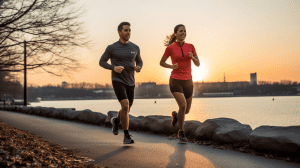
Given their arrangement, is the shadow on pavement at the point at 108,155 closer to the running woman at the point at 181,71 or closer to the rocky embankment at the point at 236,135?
the running woman at the point at 181,71

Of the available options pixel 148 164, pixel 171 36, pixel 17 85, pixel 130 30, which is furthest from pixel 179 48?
pixel 17 85

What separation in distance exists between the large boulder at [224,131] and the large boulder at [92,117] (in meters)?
5.02

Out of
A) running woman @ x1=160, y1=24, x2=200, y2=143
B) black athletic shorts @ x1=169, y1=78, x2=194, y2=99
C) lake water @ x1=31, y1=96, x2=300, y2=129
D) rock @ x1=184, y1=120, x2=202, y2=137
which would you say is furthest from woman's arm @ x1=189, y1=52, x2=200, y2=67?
lake water @ x1=31, y1=96, x2=300, y2=129

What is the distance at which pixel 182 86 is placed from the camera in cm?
607

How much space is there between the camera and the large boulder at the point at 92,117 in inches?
411

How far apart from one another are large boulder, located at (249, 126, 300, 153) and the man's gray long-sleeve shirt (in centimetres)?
253

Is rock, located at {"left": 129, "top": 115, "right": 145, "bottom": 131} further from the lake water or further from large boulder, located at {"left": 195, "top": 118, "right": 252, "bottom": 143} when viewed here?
the lake water

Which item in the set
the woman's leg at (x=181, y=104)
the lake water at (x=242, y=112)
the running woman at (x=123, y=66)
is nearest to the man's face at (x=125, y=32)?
the running woman at (x=123, y=66)

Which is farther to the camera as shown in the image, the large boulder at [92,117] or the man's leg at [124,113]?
the large boulder at [92,117]

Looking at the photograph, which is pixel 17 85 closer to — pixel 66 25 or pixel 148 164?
pixel 66 25

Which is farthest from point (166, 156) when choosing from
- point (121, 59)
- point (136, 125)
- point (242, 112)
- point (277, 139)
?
point (242, 112)

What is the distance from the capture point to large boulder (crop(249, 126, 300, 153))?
14.4 feet

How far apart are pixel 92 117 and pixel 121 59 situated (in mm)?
5669

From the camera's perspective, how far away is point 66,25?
848 cm
